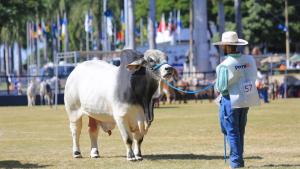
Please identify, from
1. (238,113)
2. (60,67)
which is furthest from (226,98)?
(60,67)

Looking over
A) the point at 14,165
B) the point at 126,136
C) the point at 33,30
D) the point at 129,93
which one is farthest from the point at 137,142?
the point at 33,30

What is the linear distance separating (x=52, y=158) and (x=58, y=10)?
87.8m

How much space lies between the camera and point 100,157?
17.3 m

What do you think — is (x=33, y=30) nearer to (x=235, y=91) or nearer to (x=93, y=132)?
(x=93, y=132)

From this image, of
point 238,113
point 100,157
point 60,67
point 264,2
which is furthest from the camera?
point 264,2

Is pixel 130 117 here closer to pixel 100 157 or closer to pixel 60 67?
pixel 100 157

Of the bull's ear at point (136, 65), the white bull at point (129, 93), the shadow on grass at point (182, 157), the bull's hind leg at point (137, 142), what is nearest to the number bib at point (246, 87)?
the white bull at point (129, 93)

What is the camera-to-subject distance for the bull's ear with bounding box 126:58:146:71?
1602cm

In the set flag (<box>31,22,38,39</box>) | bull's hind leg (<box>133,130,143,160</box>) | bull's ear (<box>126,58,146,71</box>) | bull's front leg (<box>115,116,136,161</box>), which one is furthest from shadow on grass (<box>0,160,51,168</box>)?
flag (<box>31,22,38,39</box>)

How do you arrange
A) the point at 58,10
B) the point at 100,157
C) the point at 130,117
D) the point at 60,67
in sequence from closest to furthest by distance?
1. the point at 130,117
2. the point at 100,157
3. the point at 60,67
4. the point at 58,10

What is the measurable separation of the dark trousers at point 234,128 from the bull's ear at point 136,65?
8.72 ft

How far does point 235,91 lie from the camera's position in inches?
545

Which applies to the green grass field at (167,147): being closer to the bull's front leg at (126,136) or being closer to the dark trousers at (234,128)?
the bull's front leg at (126,136)

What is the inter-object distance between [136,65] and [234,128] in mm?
3085
